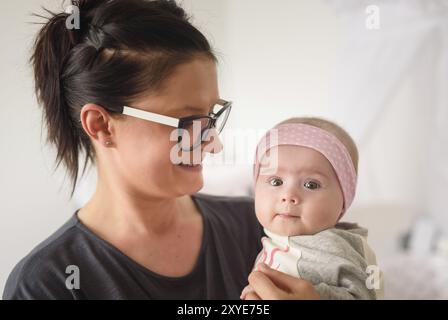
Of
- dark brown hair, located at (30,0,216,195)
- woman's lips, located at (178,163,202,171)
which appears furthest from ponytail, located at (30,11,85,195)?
woman's lips, located at (178,163,202,171)

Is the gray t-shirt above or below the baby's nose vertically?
below

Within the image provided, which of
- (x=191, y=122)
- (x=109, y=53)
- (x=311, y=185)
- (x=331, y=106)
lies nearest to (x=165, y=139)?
(x=191, y=122)

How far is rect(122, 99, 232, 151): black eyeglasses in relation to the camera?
0.93 metres

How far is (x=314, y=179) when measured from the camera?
3.10 feet

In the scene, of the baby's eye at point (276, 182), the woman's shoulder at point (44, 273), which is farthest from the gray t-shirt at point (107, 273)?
the baby's eye at point (276, 182)

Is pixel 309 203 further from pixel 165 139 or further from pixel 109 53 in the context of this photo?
pixel 109 53

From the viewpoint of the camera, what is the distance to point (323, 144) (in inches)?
37.4

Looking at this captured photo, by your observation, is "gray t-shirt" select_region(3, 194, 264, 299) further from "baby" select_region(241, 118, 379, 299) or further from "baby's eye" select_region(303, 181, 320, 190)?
"baby's eye" select_region(303, 181, 320, 190)

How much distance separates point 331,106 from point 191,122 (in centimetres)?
48

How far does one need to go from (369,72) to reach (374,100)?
0.08 metres

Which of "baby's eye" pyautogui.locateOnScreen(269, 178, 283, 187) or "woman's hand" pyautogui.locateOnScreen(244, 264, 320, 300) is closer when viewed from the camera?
"woman's hand" pyautogui.locateOnScreen(244, 264, 320, 300)

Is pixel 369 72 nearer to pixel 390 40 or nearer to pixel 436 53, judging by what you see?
pixel 390 40

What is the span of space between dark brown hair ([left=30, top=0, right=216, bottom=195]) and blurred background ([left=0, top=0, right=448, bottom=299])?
92 millimetres
